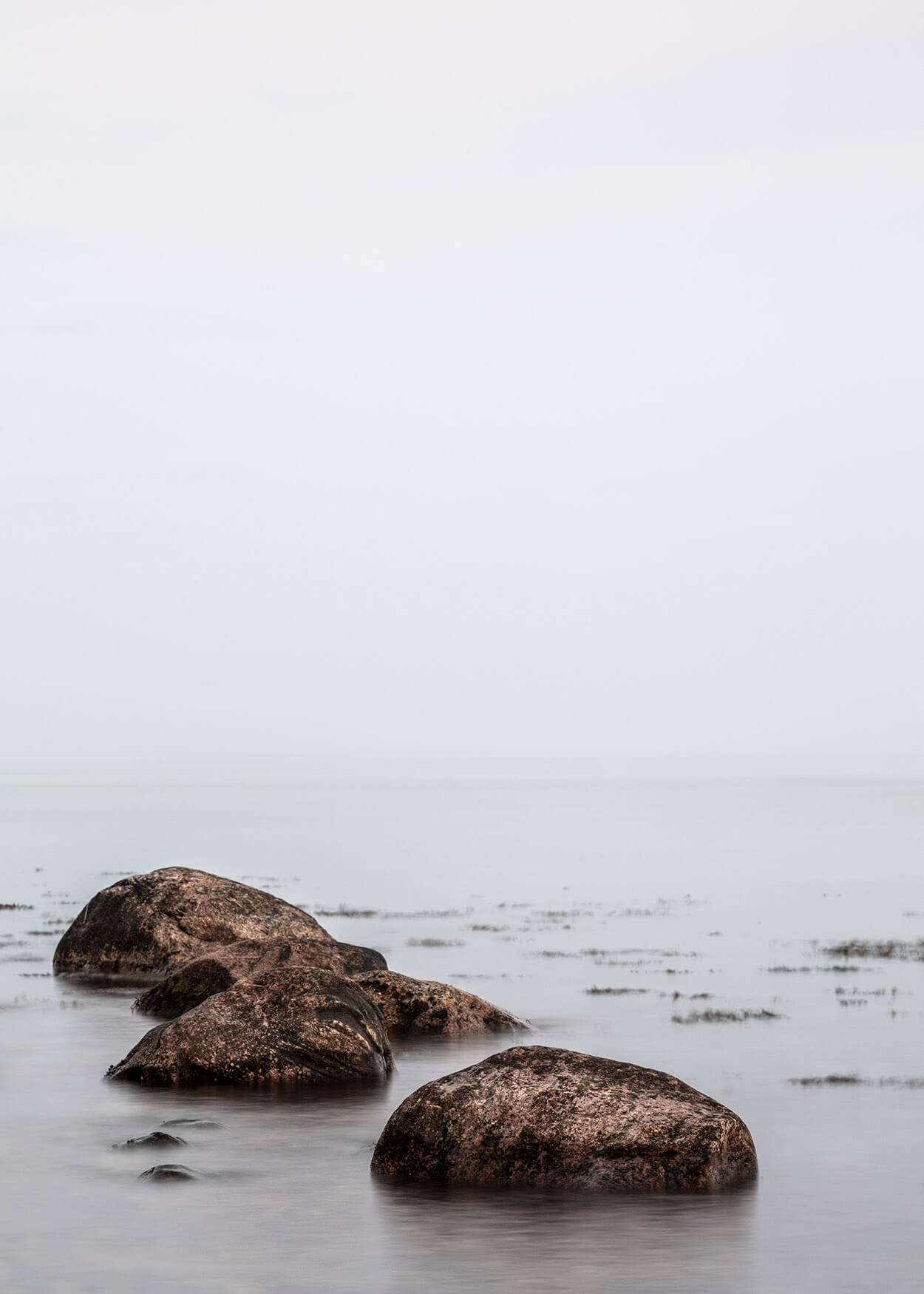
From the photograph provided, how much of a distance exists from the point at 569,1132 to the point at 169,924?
78.6ft

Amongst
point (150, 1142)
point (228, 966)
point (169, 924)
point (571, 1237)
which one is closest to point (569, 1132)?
point (571, 1237)

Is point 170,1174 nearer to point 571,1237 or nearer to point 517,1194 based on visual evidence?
point 517,1194

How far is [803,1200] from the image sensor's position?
18.8m

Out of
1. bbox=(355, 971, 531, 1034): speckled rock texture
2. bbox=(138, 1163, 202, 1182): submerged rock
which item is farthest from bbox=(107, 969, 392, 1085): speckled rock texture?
bbox=(138, 1163, 202, 1182): submerged rock

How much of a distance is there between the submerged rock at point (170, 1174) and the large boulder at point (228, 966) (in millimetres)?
10527

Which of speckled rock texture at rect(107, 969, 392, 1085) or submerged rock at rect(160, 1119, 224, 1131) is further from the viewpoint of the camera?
speckled rock texture at rect(107, 969, 392, 1085)

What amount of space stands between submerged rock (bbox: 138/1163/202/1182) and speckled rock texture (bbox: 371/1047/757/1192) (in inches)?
87.8

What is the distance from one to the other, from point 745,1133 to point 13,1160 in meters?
9.01

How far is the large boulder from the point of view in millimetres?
30734

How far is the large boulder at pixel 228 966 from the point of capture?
30.7m

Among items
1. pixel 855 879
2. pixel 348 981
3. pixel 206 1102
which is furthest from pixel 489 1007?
pixel 855 879

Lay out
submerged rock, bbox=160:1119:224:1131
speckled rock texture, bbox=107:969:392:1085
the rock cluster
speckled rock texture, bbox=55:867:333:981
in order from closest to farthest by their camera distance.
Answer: the rock cluster
submerged rock, bbox=160:1119:224:1131
speckled rock texture, bbox=107:969:392:1085
speckled rock texture, bbox=55:867:333:981

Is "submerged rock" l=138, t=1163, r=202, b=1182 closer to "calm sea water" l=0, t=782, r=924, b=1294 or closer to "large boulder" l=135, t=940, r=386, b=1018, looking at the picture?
"calm sea water" l=0, t=782, r=924, b=1294

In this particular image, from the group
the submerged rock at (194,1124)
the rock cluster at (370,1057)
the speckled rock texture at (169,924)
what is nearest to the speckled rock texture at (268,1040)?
the rock cluster at (370,1057)
